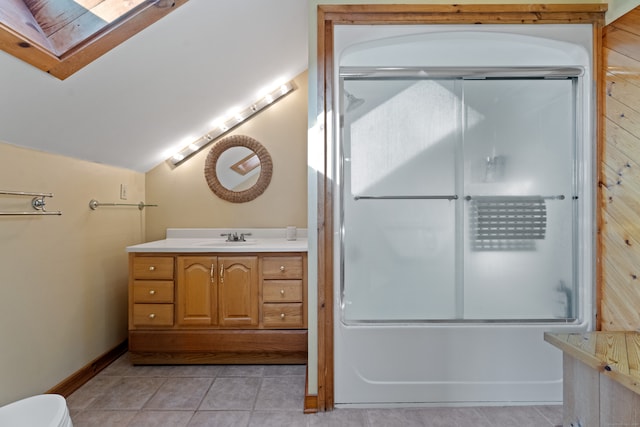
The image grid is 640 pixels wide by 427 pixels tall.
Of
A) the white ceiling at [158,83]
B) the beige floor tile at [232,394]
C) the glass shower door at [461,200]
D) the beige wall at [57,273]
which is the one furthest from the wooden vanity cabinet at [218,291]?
the white ceiling at [158,83]

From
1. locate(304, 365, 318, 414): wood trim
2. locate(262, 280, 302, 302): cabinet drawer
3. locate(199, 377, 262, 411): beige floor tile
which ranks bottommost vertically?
locate(199, 377, 262, 411): beige floor tile

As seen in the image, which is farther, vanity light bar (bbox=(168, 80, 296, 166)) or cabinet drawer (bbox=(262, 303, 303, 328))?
vanity light bar (bbox=(168, 80, 296, 166))

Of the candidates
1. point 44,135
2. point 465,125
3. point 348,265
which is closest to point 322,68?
point 465,125

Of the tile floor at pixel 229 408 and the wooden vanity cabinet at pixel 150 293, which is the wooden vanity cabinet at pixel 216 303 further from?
the tile floor at pixel 229 408

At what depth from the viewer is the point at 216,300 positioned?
7.73 ft

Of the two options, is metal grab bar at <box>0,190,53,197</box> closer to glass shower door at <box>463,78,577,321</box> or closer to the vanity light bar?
the vanity light bar

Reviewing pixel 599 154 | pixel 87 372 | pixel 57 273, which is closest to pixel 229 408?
pixel 87 372

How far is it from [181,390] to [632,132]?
2.73m

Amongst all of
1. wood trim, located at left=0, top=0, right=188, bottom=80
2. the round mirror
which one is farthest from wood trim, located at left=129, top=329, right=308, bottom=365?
wood trim, located at left=0, top=0, right=188, bottom=80

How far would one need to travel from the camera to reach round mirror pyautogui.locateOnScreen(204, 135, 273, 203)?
2.96m

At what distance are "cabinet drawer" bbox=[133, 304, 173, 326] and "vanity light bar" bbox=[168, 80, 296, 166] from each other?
123 centimetres

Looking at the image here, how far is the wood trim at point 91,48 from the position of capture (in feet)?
4.56

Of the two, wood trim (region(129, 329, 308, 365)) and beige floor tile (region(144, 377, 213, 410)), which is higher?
wood trim (region(129, 329, 308, 365))

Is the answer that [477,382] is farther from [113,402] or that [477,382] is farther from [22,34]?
[22,34]
